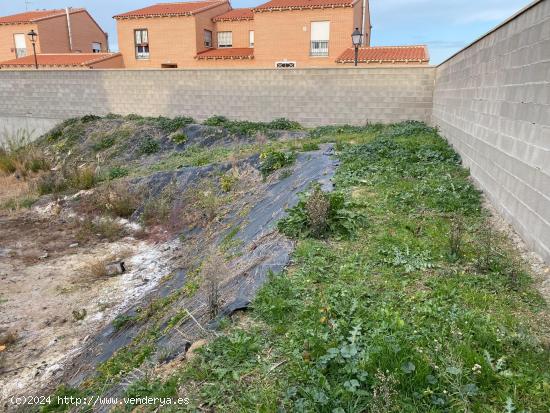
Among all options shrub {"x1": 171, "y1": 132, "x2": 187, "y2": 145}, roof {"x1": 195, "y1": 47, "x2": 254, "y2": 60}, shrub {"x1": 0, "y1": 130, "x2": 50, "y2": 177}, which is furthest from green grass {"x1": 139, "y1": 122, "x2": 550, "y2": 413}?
roof {"x1": 195, "y1": 47, "x2": 254, "y2": 60}

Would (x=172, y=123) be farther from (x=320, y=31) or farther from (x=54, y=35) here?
(x=54, y=35)

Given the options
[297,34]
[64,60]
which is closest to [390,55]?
[297,34]

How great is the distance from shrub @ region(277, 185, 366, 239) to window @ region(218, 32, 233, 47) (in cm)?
2424

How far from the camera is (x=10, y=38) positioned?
2922 cm

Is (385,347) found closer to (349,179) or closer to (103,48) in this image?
(349,179)

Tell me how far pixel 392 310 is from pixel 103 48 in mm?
38262

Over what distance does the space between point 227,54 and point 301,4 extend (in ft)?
17.4

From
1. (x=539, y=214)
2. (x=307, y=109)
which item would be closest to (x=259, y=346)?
(x=539, y=214)

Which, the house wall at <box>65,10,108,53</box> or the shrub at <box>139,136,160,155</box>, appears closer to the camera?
the shrub at <box>139,136,160,155</box>

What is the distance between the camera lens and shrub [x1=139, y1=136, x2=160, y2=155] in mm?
14266

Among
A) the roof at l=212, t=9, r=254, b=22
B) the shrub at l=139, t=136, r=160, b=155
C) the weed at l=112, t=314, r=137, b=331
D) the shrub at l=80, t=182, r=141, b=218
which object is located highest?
the roof at l=212, t=9, r=254, b=22

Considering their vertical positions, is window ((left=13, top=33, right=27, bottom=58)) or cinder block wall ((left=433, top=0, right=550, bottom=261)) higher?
window ((left=13, top=33, right=27, bottom=58))

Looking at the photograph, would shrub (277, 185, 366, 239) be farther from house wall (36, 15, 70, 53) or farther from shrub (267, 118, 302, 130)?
house wall (36, 15, 70, 53)

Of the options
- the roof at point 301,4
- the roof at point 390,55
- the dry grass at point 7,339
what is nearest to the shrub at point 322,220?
the dry grass at point 7,339
